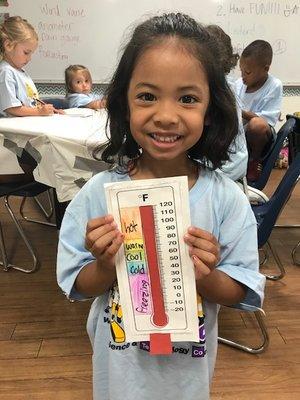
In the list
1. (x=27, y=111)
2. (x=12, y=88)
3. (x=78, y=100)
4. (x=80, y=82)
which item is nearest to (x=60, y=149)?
(x=27, y=111)

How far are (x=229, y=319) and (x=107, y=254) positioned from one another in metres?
1.25

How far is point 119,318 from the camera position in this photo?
0.69 meters

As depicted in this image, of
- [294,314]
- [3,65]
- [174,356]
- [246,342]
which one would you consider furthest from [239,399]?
[3,65]

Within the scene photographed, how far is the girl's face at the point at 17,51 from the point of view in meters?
2.00

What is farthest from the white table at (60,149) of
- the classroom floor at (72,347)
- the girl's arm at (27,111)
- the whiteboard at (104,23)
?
the whiteboard at (104,23)

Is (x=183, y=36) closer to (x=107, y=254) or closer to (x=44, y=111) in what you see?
(x=107, y=254)

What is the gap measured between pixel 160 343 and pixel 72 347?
3.24 feet

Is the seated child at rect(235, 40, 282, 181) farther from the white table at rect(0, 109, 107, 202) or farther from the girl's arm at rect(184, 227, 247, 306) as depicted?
the girl's arm at rect(184, 227, 247, 306)

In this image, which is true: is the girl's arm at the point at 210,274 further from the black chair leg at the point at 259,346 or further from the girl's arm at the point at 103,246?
the black chair leg at the point at 259,346

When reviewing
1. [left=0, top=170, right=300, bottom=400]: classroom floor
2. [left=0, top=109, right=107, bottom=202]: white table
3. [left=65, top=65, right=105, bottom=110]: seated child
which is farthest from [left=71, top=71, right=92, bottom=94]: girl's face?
[left=0, top=170, right=300, bottom=400]: classroom floor

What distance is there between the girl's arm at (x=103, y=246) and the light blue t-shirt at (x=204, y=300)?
4cm

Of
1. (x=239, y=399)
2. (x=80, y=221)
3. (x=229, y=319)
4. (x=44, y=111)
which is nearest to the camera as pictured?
(x=80, y=221)

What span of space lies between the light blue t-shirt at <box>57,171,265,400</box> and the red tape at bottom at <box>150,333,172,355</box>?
0.07m

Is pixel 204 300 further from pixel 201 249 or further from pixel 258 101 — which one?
pixel 258 101
